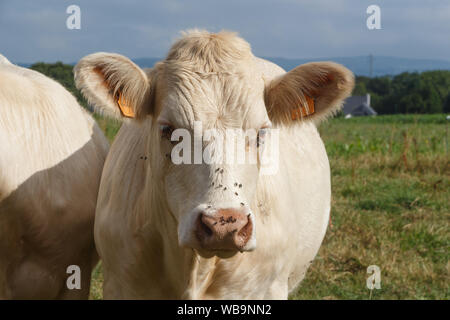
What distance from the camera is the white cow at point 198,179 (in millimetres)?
2182

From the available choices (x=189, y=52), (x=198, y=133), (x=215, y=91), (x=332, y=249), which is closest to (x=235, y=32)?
(x=189, y=52)

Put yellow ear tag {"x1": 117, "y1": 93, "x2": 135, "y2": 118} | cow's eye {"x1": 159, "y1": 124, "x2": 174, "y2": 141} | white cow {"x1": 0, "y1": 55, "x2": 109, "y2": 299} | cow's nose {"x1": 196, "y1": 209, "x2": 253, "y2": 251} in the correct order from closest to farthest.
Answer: cow's nose {"x1": 196, "y1": 209, "x2": 253, "y2": 251} < cow's eye {"x1": 159, "y1": 124, "x2": 174, "y2": 141} < yellow ear tag {"x1": 117, "y1": 93, "x2": 135, "y2": 118} < white cow {"x1": 0, "y1": 55, "x2": 109, "y2": 299}

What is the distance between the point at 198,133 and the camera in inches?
88.7

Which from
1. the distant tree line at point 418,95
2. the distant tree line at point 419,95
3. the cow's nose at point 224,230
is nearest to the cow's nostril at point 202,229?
the cow's nose at point 224,230

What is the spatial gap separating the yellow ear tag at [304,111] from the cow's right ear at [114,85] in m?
0.74

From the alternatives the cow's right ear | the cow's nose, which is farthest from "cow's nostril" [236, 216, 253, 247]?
the cow's right ear

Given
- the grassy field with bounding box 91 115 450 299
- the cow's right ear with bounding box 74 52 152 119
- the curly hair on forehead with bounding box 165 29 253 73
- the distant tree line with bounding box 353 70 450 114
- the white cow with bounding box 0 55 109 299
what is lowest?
the distant tree line with bounding box 353 70 450 114

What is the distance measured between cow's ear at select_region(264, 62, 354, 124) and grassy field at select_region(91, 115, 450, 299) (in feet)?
1.13

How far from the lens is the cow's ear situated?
2.61 meters

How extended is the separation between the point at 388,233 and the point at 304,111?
3657 mm

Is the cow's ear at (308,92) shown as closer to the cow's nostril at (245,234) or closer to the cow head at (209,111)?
the cow head at (209,111)

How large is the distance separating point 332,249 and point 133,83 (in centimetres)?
368

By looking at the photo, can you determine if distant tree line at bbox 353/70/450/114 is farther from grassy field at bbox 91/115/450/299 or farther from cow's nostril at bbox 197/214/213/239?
cow's nostril at bbox 197/214/213/239
